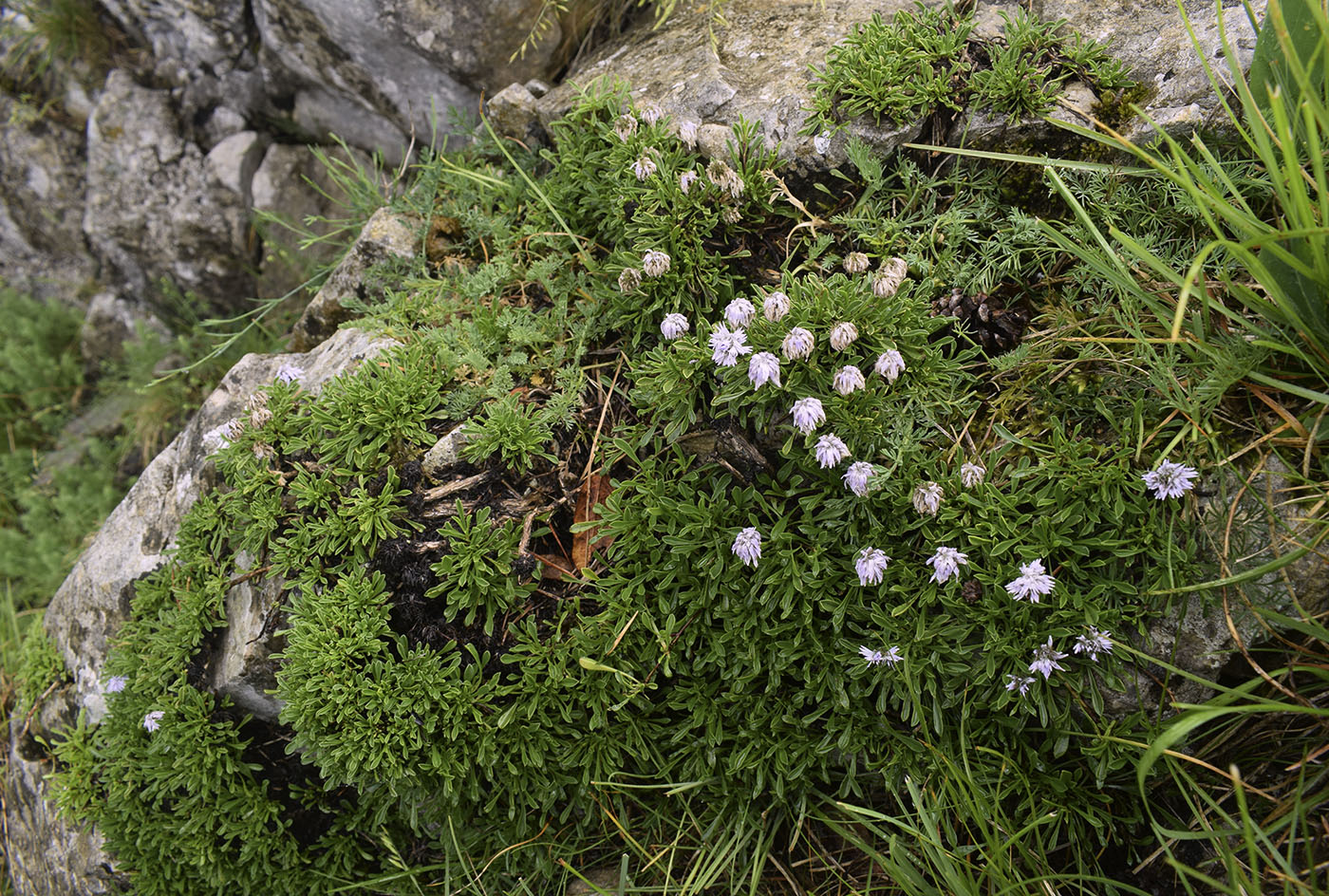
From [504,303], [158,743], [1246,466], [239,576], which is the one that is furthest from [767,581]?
[158,743]

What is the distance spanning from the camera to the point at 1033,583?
2.61 m

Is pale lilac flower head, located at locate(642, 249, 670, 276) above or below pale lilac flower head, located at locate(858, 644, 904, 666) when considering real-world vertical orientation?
above

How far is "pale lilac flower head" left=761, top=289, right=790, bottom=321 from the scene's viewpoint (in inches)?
114

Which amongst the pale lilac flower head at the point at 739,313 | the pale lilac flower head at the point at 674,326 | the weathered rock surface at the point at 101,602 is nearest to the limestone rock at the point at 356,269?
the weathered rock surface at the point at 101,602

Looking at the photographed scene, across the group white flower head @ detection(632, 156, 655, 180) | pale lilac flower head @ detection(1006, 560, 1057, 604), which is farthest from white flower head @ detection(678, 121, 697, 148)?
pale lilac flower head @ detection(1006, 560, 1057, 604)

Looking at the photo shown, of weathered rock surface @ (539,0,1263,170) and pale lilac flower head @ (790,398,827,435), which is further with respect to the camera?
weathered rock surface @ (539,0,1263,170)

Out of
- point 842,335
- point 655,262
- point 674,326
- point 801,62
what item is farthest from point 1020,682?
point 801,62

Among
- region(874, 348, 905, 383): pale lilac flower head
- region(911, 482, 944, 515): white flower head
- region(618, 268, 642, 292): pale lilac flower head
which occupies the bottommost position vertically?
region(911, 482, 944, 515): white flower head

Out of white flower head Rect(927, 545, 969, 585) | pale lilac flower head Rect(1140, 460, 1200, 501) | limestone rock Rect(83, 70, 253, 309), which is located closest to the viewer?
pale lilac flower head Rect(1140, 460, 1200, 501)

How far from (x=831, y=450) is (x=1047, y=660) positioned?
3.33 feet

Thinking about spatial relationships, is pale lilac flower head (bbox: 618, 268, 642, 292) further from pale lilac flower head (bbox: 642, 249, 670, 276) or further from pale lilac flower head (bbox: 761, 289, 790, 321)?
pale lilac flower head (bbox: 761, 289, 790, 321)

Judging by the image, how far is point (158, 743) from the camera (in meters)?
3.41

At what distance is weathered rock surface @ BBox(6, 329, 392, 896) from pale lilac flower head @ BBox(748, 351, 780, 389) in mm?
1858

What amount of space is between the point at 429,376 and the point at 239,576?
1223 mm
